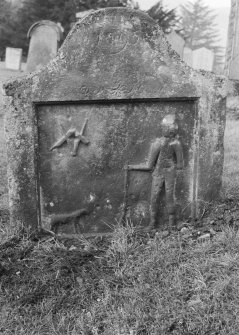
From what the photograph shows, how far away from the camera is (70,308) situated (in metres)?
2.77

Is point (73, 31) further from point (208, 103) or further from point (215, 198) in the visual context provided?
point (215, 198)

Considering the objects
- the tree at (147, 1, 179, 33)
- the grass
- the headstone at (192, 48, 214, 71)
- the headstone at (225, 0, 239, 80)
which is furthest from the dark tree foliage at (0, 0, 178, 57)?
the grass

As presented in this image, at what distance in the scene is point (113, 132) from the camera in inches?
140

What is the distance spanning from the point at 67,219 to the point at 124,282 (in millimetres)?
956

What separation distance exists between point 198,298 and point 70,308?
87cm

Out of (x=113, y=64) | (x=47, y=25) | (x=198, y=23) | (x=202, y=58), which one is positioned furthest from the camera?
(x=198, y=23)

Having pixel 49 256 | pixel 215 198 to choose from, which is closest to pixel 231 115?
pixel 215 198

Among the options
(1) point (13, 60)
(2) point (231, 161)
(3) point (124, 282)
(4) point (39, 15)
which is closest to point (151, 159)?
(3) point (124, 282)

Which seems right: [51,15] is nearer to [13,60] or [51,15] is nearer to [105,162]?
[13,60]

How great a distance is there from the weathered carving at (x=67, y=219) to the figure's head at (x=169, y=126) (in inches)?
40.1

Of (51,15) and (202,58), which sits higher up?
(51,15)

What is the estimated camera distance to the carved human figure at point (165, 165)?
140 inches

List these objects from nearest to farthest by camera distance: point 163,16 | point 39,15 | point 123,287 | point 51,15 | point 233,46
A: point 123,287, point 233,46, point 163,16, point 51,15, point 39,15

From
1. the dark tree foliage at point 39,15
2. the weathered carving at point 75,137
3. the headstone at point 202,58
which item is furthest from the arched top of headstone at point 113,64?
the dark tree foliage at point 39,15
